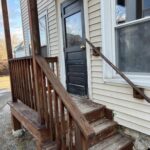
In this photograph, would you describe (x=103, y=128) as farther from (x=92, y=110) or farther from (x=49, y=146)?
(x=49, y=146)

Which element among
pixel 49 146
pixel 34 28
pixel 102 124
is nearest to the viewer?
pixel 34 28

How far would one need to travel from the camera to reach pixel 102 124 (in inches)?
118

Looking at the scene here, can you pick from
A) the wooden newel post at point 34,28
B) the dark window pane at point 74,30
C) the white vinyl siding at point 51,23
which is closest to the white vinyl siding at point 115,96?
the dark window pane at point 74,30

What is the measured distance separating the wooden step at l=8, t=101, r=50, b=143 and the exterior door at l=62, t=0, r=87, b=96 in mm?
1193

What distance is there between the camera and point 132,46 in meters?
2.75

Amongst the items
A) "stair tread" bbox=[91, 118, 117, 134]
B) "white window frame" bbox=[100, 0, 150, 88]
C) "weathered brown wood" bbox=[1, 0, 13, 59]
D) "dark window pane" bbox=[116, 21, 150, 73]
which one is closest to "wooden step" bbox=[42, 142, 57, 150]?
"stair tread" bbox=[91, 118, 117, 134]

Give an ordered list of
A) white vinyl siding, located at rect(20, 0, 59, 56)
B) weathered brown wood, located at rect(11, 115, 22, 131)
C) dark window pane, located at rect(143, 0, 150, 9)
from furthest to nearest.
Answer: white vinyl siding, located at rect(20, 0, 59, 56) → weathered brown wood, located at rect(11, 115, 22, 131) → dark window pane, located at rect(143, 0, 150, 9)

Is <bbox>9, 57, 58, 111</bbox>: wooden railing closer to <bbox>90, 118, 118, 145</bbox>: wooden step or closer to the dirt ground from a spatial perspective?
the dirt ground

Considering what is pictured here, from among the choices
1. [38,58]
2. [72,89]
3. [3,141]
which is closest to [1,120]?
[3,141]

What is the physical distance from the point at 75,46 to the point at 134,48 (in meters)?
1.43

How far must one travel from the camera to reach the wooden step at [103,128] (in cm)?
277

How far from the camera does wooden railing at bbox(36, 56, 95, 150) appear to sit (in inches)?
69.3

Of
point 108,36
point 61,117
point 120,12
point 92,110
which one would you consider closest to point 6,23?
point 108,36

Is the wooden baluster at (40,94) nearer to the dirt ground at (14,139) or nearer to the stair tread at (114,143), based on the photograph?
the stair tread at (114,143)
